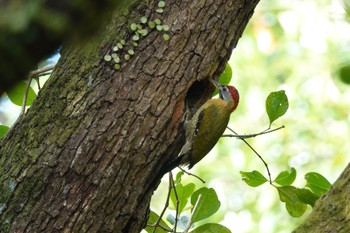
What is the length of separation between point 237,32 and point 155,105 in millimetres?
541

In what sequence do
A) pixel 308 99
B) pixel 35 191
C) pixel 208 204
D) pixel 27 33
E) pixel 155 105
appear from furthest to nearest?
1. pixel 308 99
2. pixel 208 204
3. pixel 155 105
4. pixel 35 191
5. pixel 27 33

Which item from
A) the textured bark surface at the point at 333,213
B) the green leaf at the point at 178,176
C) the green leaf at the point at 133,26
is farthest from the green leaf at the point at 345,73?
the green leaf at the point at 178,176

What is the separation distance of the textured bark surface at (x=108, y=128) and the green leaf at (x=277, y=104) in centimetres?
52

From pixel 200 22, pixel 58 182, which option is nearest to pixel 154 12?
pixel 200 22

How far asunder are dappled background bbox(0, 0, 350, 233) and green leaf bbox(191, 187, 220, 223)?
3416 millimetres

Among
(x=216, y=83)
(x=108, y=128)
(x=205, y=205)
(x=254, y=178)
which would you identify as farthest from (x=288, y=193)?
(x=108, y=128)

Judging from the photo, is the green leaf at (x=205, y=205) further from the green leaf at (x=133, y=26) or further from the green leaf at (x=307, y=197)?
the green leaf at (x=133, y=26)

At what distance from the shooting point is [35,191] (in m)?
2.35

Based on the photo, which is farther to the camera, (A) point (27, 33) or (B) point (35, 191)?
(B) point (35, 191)

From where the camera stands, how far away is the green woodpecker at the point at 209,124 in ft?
10.7

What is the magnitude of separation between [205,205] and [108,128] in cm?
83

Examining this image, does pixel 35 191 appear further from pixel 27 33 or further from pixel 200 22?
pixel 27 33

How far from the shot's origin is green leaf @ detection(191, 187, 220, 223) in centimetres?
302

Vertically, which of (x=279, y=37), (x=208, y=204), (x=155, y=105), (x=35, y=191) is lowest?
(x=208, y=204)
